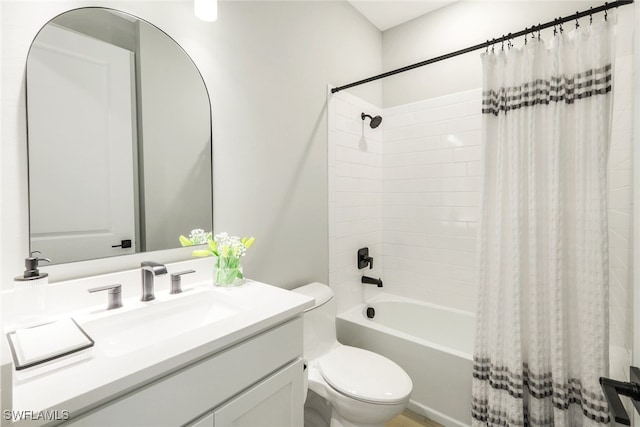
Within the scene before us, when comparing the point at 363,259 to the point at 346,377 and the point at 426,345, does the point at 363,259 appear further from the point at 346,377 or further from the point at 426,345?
the point at 346,377

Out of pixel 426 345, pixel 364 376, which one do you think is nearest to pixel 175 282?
pixel 364 376

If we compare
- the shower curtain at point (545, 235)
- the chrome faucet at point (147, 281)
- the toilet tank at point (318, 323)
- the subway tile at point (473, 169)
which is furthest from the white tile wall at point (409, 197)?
the chrome faucet at point (147, 281)

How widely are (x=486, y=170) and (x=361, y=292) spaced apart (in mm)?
1401

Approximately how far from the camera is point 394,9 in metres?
2.35

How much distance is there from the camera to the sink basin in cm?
86

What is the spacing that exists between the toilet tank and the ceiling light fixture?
1.42 metres

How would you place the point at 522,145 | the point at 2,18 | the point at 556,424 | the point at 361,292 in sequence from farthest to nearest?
the point at 361,292, the point at 522,145, the point at 556,424, the point at 2,18

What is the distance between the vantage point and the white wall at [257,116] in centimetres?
88

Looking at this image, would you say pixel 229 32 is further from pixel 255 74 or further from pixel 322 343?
pixel 322 343

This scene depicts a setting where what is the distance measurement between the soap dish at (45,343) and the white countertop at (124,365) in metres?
0.03

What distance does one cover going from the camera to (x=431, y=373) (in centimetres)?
175

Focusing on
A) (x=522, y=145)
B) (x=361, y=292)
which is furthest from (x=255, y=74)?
(x=361, y=292)

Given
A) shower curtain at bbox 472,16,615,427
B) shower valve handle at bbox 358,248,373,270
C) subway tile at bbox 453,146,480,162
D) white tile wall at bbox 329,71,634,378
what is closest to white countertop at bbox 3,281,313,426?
shower curtain at bbox 472,16,615,427

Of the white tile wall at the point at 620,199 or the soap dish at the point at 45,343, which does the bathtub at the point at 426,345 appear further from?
the soap dish at the point at 45,343
